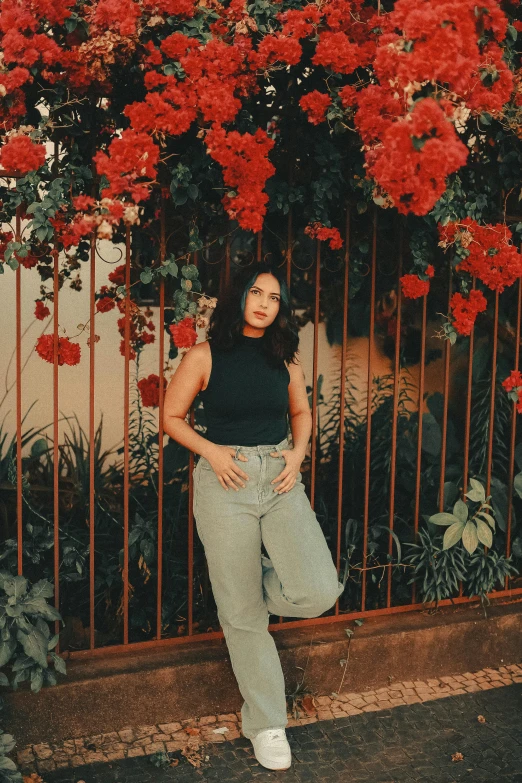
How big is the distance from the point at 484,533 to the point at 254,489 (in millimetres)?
1417

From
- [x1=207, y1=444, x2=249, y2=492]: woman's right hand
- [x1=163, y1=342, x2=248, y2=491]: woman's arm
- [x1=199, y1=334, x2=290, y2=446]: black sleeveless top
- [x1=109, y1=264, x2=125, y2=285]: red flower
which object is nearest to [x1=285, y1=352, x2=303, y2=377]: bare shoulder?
[x1=199, y1=334, x2=290, y2=446]: black sleeveless top

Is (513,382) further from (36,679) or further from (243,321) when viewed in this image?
(36,679)

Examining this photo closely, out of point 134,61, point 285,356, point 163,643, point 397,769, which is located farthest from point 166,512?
point 134,61

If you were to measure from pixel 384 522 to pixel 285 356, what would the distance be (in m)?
1.63

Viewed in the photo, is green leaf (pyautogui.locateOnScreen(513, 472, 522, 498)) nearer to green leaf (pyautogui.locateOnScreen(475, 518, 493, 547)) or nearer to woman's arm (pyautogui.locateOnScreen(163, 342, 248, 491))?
green leaf (pyautogui.locateOnScreen(475, 518, 493, 547))

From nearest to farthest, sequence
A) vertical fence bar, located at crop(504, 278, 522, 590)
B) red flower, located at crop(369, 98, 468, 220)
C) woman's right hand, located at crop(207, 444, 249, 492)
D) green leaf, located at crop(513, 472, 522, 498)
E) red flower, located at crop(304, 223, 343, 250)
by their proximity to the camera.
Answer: red flower, located at crop(369, 98, 468, 220)
woman's right hand, located at crop(207, 444, 249, 492)
red flower, located at crop(304, 223, 343, 250)
vertical fence bar, located at crop(504, 278, 522, 590)
green leaf, located at crop(513, 472, 522, 498)

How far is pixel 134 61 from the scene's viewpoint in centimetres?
308

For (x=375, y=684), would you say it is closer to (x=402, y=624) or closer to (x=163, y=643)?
(x=402, y=624)

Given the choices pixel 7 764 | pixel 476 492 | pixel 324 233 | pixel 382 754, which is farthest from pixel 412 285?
pixel 7 764

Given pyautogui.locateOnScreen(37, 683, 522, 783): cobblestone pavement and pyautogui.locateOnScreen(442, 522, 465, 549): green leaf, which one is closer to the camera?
pyautogui.locateOnScreen(37, 683, 522, 783): cobblestone pavement

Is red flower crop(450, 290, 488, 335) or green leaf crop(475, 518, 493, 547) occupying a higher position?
red flower crop(450, 290, 488, 335)

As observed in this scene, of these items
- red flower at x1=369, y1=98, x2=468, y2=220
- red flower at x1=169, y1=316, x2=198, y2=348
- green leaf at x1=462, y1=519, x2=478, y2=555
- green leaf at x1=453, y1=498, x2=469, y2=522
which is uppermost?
red flower at x1=369, y1=98, x2=468, y2=220

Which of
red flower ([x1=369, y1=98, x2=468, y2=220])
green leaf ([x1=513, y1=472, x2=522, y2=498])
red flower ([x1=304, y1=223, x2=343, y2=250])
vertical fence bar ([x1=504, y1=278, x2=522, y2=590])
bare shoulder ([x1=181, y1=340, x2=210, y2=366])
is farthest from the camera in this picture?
green leaf ([x1=513, y1=472, x2=522, y2=498])

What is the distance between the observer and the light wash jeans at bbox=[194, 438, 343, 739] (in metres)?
3.09
